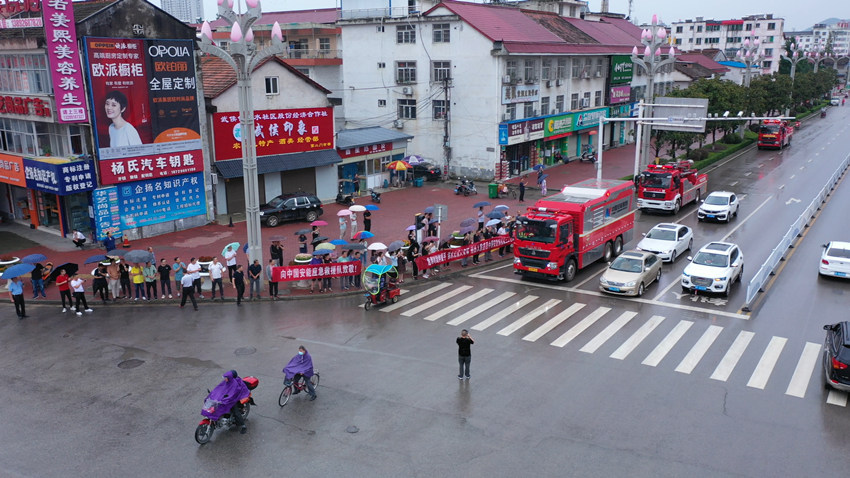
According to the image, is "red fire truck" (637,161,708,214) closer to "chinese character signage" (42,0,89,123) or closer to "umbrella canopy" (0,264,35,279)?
"chinese character signage" (42,0,89,123)

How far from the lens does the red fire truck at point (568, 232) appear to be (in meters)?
26.2

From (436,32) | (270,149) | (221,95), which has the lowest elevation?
(270,149)

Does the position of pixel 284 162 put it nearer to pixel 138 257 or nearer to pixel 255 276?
pixel 255 276

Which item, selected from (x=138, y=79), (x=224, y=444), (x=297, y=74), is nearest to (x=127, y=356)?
(x=224, y=444)

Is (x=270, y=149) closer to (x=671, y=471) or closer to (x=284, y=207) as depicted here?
(x=284, y=207)

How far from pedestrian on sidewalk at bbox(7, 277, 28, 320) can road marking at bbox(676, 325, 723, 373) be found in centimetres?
2137

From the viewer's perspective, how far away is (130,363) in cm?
1898

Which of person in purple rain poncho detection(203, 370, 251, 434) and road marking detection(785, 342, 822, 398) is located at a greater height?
person in purple rain poncho detection(203, 370, 251, 434)

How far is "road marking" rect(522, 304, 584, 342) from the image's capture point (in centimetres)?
2103

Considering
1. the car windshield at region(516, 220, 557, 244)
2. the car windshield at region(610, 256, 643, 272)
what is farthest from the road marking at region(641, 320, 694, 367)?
the car windshield at region(516, 220, 557, 244)

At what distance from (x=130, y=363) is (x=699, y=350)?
1648 cm

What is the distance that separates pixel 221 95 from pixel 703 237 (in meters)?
26.7

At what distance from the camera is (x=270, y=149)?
3909 centimetres

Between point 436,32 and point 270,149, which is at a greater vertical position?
point 436,32
